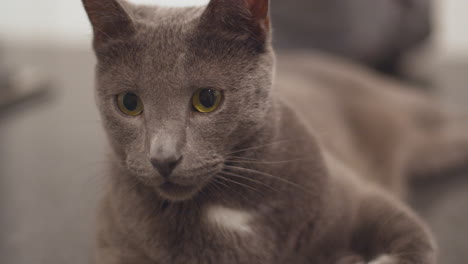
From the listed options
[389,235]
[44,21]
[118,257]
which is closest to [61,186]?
[118,257]

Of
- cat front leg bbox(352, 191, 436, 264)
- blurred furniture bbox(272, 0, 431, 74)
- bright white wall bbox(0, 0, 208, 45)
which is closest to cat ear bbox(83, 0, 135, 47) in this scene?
cat front leg bbox(352, 191, 436, 264)

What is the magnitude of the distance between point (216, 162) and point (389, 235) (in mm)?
430

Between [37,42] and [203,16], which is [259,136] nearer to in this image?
[203,16]

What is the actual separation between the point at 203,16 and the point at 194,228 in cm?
41

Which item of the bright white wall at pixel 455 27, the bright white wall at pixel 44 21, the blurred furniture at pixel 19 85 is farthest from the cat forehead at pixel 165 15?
the bright white wall at pixel 455 27

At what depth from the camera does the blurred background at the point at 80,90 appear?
1.49 meters

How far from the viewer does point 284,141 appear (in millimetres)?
1080

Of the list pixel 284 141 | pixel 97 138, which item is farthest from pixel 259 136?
pixel 97 138

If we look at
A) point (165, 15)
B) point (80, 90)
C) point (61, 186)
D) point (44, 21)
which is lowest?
point (61, 186)

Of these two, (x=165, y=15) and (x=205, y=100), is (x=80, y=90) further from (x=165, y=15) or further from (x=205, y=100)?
(x=205, y=100)

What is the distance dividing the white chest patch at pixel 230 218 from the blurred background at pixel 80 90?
31 cm

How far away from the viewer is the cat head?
35.0 inches

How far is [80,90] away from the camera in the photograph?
114 inches

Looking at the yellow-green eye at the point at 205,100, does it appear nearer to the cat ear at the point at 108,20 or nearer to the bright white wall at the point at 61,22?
the cat ear at the point at 108,20
